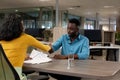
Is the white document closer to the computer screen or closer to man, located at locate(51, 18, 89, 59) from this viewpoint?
man, located at locate(51, 18, 89, 59)

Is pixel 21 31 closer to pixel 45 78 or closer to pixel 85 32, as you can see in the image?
pixel 45 78

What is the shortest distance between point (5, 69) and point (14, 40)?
579 millimetres

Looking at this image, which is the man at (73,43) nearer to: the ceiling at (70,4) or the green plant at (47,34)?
the green plant at (47,34)

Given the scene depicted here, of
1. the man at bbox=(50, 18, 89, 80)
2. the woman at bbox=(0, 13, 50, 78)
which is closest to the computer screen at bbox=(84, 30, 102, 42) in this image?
the man at bbox=(50, 18, 89, 80)

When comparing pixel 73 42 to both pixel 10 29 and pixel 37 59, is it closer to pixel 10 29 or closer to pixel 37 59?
pixel 37 59

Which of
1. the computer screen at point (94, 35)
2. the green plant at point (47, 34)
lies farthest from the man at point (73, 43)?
the green plant at point (47, 34)

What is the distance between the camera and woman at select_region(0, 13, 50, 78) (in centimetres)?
204

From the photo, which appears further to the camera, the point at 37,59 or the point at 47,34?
the point at 47,34

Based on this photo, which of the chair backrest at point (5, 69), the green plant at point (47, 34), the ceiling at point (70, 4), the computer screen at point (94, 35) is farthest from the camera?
the ceiling at point (70, 4)

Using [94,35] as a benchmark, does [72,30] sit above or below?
above

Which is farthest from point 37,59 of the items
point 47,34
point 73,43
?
point 47,34

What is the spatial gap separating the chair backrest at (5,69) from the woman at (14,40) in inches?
15.6

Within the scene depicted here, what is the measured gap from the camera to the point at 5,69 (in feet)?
5.16

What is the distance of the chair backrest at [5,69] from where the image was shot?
4.99ft
